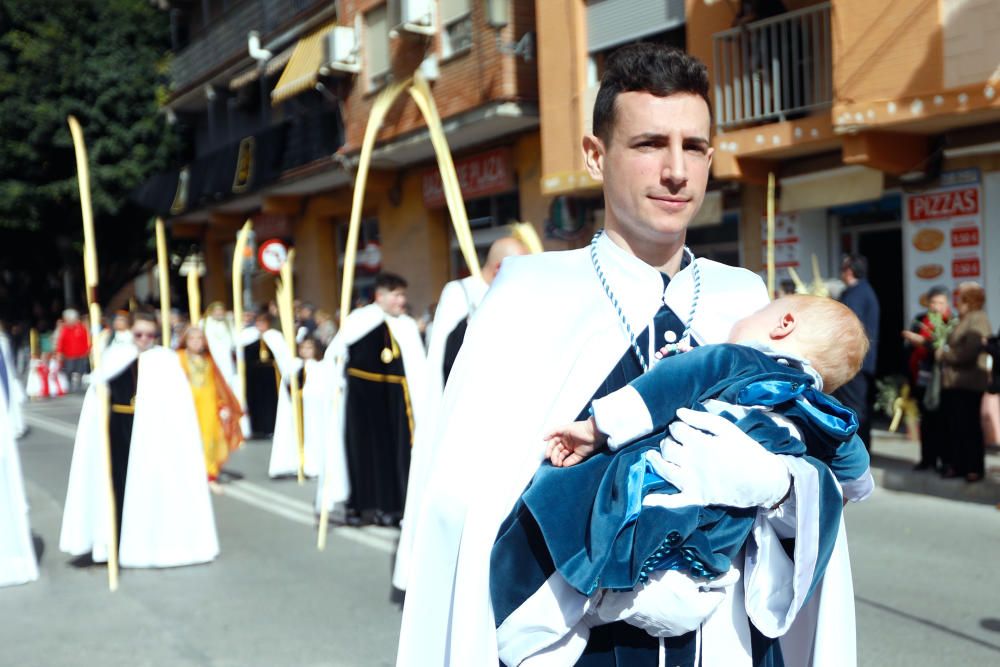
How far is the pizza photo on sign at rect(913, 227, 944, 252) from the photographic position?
483 inches

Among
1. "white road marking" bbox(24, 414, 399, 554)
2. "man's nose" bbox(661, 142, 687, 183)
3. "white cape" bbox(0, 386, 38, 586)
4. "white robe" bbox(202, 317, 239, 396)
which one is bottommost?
"white road marking" bbox(24, 414, 399, 554)

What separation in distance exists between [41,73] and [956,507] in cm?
2941

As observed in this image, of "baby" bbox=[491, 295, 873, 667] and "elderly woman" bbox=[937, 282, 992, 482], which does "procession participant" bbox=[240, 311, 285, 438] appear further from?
"baby" bbox=[491, 295, 873, 667]

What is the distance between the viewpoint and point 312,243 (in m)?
25.9

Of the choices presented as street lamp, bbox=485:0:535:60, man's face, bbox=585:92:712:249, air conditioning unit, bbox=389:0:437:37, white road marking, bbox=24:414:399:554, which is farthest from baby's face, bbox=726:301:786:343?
air conditioning unit, bbox=389:0:437:37

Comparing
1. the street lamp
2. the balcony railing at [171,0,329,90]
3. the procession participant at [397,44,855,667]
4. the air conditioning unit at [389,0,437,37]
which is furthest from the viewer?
the balcony railing at [171,0,329,90]

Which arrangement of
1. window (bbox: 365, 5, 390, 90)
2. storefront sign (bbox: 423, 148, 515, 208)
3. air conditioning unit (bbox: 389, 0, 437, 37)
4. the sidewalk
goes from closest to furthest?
the sidewalk → storefront sign (bbox: 423, 148, 515, 208) → air conditioning unit (bbox: 389, 0, 437, 37) → window (bbox: 365, 5, 390, 90)

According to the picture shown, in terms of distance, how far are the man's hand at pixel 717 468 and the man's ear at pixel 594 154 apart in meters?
0.61

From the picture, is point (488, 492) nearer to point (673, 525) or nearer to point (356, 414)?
point (673, 525)

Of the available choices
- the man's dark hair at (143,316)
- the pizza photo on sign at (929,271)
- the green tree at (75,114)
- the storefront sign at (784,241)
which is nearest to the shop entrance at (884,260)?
the storefront sign at (784,241)

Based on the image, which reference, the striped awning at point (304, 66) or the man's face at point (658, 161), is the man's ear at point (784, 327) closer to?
the man's face at point (658, 161)

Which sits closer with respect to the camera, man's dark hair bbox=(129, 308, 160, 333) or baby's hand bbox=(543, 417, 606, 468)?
baby's hand bbox=(543, 417, 606, 468)

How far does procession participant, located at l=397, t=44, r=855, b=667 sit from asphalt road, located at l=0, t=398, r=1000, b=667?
3166mm

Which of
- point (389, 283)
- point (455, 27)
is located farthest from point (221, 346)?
point (389, 283)
